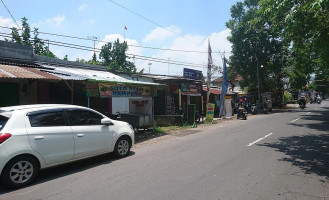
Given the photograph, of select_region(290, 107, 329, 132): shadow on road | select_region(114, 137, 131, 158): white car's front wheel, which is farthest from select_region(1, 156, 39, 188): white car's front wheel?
select_region(290, 107, 329, 132): shadow on road

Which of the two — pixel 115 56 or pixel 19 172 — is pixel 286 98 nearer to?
pixel 115 56

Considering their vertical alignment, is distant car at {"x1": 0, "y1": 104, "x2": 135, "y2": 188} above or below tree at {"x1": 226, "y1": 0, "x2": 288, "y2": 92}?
below

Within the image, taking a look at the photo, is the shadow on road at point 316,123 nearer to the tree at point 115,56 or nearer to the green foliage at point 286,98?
the tree at point 115,56

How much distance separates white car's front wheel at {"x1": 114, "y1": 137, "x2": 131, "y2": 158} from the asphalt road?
0.23 m

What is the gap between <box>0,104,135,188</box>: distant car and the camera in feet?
15.8

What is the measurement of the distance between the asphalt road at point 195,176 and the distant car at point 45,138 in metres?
0.39

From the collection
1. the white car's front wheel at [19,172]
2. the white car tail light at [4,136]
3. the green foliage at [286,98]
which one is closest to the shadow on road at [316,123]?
the white car's front wheel at [19,172]

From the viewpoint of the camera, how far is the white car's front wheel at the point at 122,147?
7121mm

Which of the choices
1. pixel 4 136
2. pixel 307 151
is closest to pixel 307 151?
pixel 307 151

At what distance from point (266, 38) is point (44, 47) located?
89.3 ft

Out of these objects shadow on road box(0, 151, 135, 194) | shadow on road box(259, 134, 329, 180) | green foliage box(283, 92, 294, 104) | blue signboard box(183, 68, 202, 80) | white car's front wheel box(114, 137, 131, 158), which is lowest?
shadow on road box(0, 151, 135, 194)

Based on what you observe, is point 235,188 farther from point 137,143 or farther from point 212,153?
point 137,143

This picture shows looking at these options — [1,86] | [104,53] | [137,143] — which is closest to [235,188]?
[137,143]

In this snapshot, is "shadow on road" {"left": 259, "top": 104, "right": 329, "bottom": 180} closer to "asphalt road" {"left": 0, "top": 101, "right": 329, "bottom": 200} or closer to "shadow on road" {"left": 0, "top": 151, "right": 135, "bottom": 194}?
"asphalt road" {"left": 0, "top": 101, "right": 329, "bottom": 200}
